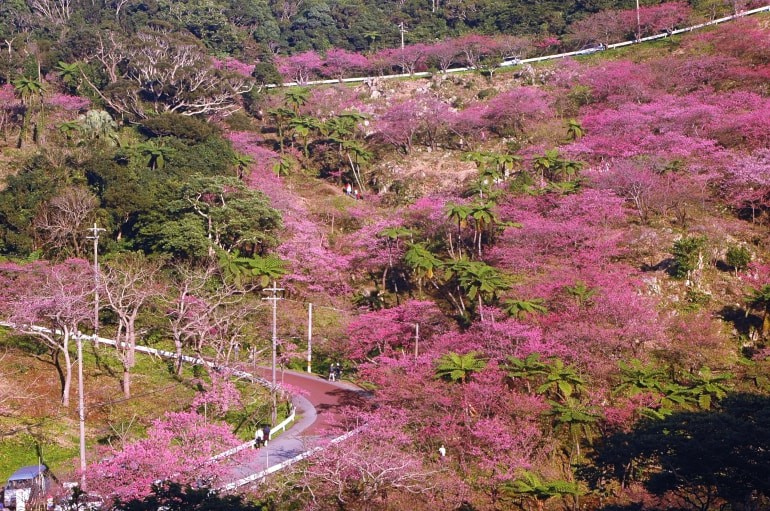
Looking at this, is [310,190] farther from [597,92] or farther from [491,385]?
[491,385]

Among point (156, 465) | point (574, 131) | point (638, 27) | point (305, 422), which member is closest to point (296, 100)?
point (574, 131)

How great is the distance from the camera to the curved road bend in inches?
1056

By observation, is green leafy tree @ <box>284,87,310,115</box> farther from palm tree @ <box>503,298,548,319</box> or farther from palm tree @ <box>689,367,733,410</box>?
palm tree @ <box>689,367,733,410</box>

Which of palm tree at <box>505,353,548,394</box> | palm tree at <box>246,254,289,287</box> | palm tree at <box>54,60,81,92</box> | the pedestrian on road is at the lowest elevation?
the pedestrian on road

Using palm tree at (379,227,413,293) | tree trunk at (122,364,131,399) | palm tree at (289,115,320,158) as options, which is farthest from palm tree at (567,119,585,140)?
tree trunk at (122,364,131,399)

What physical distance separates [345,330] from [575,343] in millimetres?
11695

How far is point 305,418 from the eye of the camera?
31.8 m

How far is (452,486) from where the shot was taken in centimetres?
2647

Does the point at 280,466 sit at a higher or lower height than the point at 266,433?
higher

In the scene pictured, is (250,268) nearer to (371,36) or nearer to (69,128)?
(69,128)

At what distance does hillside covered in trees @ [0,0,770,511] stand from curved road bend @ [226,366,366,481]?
1.02 m

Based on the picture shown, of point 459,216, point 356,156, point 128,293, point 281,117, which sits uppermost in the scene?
point 281,117

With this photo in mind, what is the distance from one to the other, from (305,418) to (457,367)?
6328mm

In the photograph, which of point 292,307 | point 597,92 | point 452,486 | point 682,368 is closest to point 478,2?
point 597,92
